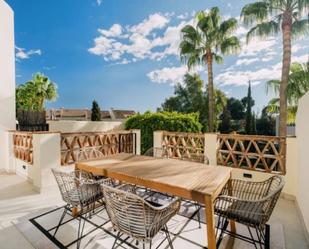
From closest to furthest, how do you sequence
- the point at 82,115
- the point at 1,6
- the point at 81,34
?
the point at 1,6 → the point at 81,34 → the point at 82,115

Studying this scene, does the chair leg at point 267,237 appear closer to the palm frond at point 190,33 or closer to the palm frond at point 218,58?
the palm frond at point 218,58

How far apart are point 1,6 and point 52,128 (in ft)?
21.1

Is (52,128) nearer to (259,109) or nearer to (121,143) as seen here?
(121,143)

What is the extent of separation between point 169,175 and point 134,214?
0.73m

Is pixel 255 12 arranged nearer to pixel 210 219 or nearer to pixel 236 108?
pixel 210 219

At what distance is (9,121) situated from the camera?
561 cm

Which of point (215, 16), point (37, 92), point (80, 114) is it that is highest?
point (215, 16)

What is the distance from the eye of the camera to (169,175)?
2289 mm

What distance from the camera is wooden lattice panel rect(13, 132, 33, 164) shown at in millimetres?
4598

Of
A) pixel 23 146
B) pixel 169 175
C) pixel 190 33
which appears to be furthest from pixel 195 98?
pixel 169 175

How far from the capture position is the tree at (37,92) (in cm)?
1547

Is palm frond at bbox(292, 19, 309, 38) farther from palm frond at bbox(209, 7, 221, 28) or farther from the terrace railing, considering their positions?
the terrace railing

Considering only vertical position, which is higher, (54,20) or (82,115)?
(54,20)

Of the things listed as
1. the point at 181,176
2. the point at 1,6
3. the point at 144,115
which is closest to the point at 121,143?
the point at 144,115
